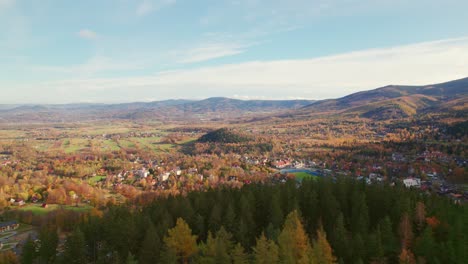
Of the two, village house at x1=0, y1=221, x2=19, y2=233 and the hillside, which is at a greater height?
the hillside

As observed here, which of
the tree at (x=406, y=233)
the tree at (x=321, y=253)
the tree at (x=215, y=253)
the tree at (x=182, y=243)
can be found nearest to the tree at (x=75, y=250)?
the tree at (x=182, y=243)

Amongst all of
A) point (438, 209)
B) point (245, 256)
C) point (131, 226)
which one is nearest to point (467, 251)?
point (438, 209)

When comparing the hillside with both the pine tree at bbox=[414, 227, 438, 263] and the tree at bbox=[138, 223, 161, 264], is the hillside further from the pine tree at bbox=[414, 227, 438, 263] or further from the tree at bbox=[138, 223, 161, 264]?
the pine tree at bbox=[414, 227, 438, 263]

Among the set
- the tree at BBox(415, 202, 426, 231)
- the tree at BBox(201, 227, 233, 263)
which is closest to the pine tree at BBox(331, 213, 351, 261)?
the tree at BBox(201, 227, 233, 263)

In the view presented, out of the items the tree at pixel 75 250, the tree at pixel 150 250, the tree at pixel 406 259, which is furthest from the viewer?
the tree at pixel 75 250

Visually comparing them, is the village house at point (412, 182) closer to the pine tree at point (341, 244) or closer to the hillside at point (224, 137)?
the pine tree at point (341, 244)

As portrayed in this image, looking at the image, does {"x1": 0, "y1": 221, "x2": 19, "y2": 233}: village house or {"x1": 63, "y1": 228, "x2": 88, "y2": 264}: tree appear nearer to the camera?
{"x1": 63, "y1": 228, "x2": 88, "y2": 264}: tree

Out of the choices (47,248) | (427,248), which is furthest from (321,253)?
(47,248)
